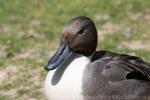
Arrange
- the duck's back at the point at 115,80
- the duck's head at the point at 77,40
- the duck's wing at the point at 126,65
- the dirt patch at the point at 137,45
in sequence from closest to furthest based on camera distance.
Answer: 1. the duck's back at the point at 115,80
2. the duck's wing at the point at 126,65
3. the duck's head at the point at 77,40
4. the dirt patch at the point at 137,45

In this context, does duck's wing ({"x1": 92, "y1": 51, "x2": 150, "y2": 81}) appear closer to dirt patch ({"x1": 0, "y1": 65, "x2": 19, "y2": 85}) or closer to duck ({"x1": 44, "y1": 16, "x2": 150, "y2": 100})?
duck ({"x1": 44, "y1": 16, "x2": 150, "y2": 100})

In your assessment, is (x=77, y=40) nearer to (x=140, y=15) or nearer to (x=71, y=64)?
(x=71, y=64)

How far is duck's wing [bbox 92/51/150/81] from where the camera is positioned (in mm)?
6004

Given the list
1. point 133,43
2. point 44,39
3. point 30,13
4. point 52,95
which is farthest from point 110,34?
point 52,95

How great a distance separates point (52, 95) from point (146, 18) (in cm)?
429

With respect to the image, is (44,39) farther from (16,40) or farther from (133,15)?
(133,15)

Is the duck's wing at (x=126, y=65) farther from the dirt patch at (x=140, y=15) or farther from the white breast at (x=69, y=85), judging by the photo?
the dirt patch at (x=140, y=15)

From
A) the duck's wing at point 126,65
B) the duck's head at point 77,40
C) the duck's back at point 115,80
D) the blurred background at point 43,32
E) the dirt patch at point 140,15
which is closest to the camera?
the duck's back at point 115,80

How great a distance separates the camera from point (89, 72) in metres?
5.90

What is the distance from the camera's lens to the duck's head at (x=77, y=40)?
6.12 metres

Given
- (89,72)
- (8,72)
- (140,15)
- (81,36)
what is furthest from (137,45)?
(89,72)

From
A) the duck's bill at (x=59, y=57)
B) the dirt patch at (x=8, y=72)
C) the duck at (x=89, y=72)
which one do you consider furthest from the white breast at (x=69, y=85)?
the dirt patch at (x=8, y=72)

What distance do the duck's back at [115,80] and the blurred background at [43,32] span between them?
1493mm

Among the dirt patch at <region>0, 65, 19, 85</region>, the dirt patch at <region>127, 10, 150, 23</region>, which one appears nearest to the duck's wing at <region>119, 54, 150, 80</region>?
the dirt patch at <region>0, 65, 19, 85</region>
